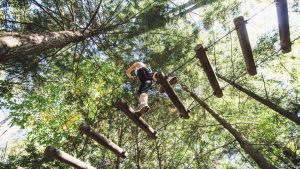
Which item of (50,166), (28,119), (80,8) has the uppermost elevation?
(80,8)

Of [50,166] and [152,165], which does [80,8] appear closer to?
[50,166]

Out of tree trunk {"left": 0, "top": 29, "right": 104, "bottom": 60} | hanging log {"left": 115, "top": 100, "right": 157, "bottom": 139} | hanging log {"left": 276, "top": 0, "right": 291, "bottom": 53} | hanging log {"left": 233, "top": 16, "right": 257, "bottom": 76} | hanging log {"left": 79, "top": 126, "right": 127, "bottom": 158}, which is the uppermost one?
tree trunk {"left": 0, "top": 29, "right": 104, "bottom": 60}

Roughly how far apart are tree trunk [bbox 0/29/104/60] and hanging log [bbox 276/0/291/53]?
463cm

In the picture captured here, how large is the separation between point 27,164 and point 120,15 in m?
5.76

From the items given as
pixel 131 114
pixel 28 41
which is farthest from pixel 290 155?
pixel 28 41

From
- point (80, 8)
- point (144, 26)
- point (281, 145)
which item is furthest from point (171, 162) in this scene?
point (80, 8)

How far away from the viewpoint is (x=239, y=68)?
11242 mm

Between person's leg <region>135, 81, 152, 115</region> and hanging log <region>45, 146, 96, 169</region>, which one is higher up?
person's leg <region>135, 81, 152, 115</region>

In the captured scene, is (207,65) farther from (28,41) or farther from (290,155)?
(290,155)

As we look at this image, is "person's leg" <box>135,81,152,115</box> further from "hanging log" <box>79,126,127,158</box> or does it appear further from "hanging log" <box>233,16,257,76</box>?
"hanging log" <box>233,16,257,76</box>

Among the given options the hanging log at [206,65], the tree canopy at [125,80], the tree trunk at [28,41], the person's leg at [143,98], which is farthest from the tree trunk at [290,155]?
the tree trunk at [28,41]

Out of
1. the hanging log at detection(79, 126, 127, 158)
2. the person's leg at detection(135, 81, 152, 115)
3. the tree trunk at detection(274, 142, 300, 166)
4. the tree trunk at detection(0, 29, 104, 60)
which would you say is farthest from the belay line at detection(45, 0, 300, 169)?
the tree trunk at detection(274, 142, 300, 166)

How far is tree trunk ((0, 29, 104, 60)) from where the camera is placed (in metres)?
5.62

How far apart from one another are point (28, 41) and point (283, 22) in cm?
498
